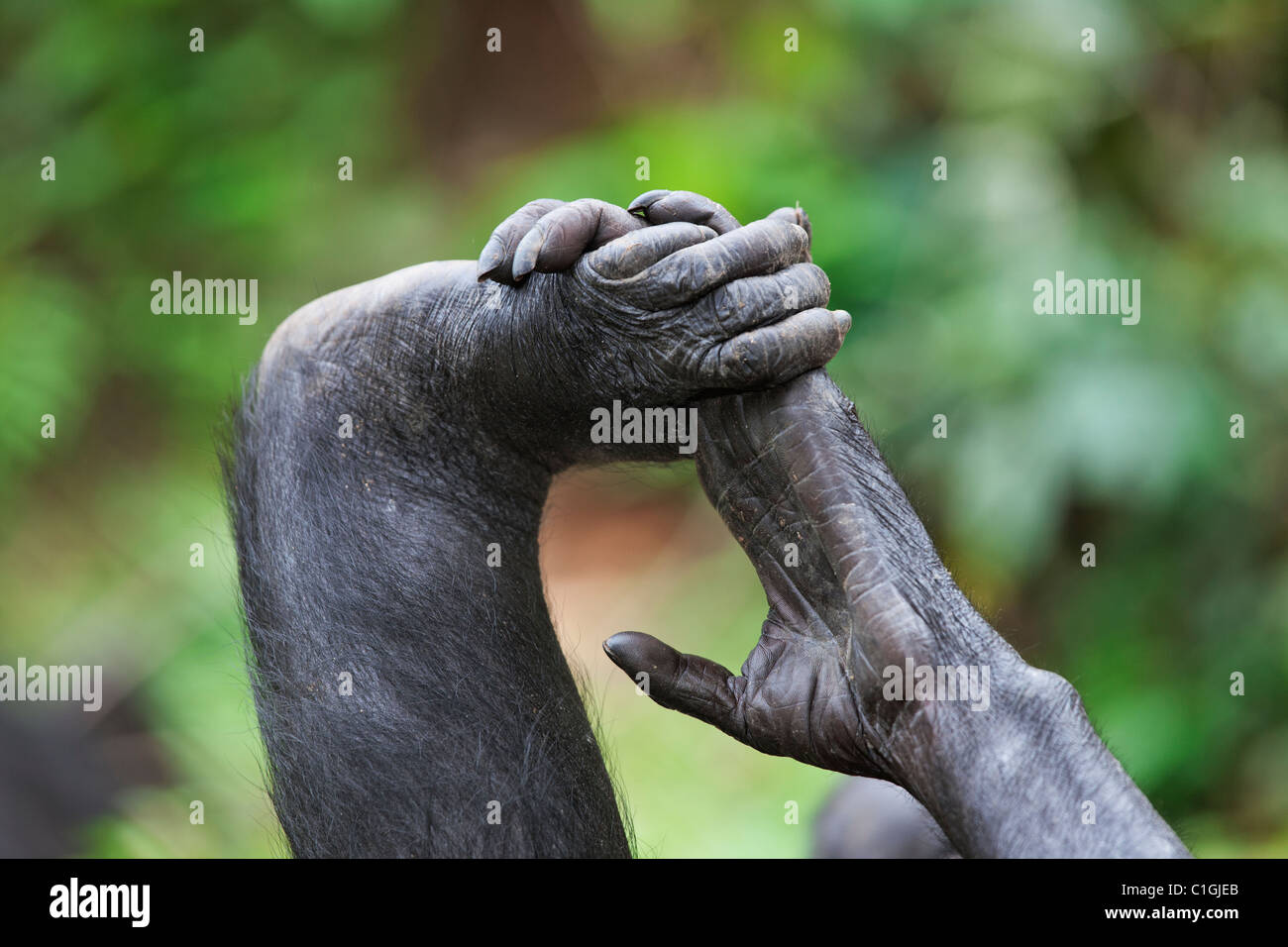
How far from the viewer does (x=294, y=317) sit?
1271 millimetres

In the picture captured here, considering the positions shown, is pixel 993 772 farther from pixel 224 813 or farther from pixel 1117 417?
pixel 224 813

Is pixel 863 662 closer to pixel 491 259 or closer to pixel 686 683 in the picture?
pixel 686 683

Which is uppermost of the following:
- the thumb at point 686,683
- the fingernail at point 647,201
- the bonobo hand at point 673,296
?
the fingernail at point 647,201

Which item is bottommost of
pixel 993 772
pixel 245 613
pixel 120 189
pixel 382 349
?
pixel 993 772

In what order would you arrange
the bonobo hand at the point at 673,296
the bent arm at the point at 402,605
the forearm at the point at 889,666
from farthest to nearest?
the bent arm at the point at 402,605 < the bonobo hand at the point at 673,296 < the forearm at the point at 889,666

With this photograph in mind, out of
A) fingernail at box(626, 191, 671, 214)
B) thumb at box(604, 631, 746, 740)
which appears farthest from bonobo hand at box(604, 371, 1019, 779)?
fingernail at box(626, 191, 671, 214)

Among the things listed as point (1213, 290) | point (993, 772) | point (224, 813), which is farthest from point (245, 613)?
point (1213, 290)

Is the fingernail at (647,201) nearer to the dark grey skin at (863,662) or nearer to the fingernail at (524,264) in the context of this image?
the dark grey skin at (863,662)

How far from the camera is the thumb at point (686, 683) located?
96 centimetres

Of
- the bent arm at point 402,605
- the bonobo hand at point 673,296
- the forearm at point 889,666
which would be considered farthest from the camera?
the bent arm at point 402,605

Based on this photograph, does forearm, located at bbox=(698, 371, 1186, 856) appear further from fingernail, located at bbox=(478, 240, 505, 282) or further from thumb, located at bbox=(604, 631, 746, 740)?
fingernail, located at bbox=(478, 240, 505, 282)

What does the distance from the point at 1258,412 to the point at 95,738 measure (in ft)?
9.14

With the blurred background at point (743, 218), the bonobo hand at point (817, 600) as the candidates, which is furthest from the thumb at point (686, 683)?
the blurred background at point (743, 218)

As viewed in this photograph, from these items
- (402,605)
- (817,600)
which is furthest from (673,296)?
(402,605)
